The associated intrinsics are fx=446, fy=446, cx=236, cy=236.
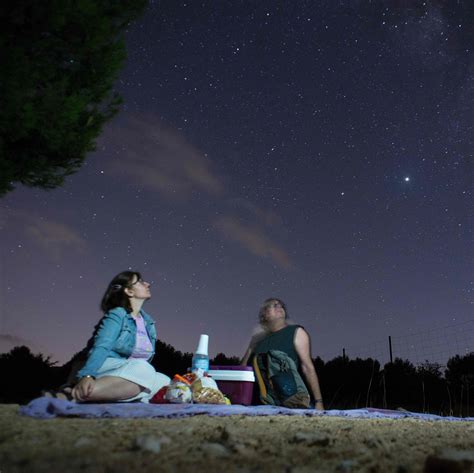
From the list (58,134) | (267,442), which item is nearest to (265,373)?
(267,442)

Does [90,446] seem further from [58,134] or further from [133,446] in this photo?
[58,134]

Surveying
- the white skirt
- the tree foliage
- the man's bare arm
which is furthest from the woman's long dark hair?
the tree foliage

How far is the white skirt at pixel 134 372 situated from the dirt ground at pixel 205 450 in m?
1.01

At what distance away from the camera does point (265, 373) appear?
5020 mm

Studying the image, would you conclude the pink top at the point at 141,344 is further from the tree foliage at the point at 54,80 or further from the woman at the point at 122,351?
the tree foliage at the point at 54,80

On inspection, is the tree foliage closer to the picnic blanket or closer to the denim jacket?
the denim jacket

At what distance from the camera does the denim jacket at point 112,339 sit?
3619 millimetres

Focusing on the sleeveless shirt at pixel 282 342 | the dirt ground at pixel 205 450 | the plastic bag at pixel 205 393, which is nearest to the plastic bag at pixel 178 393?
the plastic bag at pixel 205 393

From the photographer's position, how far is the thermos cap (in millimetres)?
4531

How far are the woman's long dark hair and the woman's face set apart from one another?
1.2 inches

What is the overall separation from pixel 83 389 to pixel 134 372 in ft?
1.65

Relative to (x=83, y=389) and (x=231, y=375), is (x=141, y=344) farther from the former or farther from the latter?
(x=231, y=375)

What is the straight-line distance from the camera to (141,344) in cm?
425

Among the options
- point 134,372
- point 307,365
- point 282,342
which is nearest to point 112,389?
point 134,372
